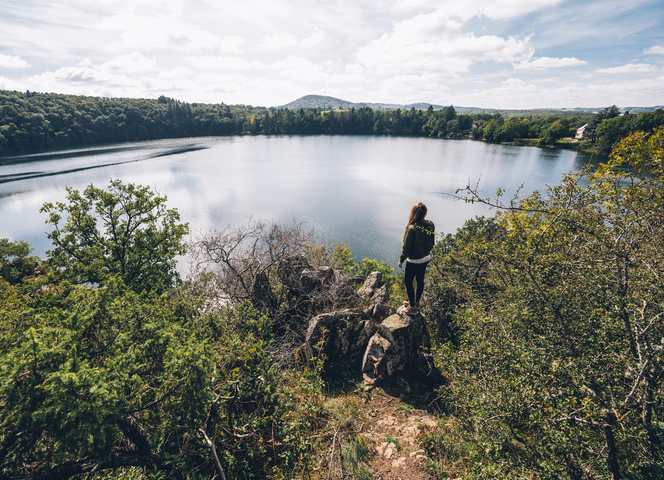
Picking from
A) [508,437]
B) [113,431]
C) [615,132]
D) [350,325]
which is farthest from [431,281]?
[615,132]

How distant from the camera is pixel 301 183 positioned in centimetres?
5347

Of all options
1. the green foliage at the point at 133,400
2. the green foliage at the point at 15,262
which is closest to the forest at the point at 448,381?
the green foliage at the point at 133,400

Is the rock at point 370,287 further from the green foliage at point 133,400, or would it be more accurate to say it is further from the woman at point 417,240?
the green foliage at point 133,400

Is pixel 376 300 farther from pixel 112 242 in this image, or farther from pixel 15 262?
pixel 15 262

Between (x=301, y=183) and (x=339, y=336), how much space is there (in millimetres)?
47397

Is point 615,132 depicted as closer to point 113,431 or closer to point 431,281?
point 431,281

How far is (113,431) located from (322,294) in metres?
6.96

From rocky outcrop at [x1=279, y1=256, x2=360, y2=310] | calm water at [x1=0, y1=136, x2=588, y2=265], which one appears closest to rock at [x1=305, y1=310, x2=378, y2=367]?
rocky outcrop at [x1=279, y1=256, x2=360, y2=310]

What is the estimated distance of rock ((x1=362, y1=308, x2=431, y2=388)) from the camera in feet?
25.2

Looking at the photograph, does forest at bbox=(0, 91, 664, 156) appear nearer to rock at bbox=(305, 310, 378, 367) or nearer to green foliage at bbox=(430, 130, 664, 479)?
green foliage at bbox=(430, 130, 664, 479)

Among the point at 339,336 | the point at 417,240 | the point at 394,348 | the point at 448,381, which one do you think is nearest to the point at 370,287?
the point at 339,336

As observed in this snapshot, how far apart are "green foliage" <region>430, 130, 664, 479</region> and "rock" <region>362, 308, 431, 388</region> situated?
2432mm

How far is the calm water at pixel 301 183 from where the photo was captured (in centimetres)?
3378

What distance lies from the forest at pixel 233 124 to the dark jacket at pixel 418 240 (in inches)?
2569
